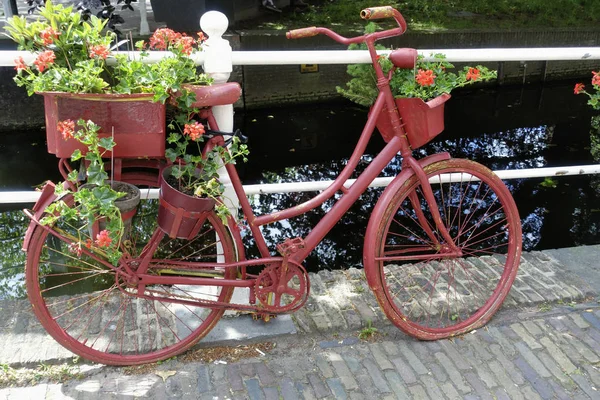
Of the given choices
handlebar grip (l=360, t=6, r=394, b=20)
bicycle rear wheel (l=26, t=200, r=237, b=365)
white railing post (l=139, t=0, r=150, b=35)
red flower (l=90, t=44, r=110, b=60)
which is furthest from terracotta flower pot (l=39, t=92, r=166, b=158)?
white railing post (l=139, t=0, r=150, b=35)

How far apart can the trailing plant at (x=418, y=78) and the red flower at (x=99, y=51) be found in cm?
108

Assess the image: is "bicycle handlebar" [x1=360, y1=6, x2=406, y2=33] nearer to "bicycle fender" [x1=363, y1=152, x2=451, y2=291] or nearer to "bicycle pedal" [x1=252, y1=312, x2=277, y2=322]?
"bicycle fender" [x1=363, y1=152, x2=451, y2=291]

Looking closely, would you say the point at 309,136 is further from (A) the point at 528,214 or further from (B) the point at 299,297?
(B) the point at 299,297

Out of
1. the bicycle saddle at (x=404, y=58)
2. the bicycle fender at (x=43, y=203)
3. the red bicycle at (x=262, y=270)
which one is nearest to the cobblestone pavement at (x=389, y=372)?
the red bicycle at (x=262, y=270)

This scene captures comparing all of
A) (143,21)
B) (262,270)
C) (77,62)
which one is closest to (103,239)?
(77,62)

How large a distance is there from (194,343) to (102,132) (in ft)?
3.38

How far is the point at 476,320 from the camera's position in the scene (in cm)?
284

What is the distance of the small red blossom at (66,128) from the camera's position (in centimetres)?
199

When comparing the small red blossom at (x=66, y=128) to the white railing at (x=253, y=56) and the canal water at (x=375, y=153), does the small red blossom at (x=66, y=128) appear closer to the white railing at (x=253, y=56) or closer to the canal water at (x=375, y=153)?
the white railing at (x=253, y=56)

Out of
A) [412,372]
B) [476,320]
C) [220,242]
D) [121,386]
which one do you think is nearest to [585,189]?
[476,320]

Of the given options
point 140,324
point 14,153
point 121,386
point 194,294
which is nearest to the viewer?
point 121,386

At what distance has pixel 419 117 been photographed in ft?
8.18

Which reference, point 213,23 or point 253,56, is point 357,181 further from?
point 213,23

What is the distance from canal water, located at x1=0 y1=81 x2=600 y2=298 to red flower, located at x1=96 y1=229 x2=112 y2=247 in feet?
8.72
